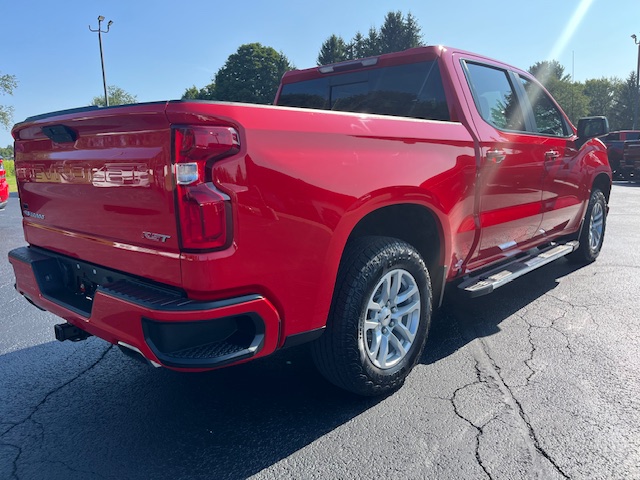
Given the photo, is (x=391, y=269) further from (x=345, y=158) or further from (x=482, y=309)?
(x=482, y=309)

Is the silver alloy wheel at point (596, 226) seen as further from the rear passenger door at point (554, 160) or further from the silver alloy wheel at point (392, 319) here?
the silver alloy wheel at point (392, 319)

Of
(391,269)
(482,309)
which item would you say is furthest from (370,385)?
(482,309)

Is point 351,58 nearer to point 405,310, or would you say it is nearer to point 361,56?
point 361,56

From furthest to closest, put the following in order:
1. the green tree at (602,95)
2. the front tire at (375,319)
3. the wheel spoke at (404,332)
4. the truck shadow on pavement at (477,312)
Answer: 1. the green tree at (602,95)
2. the truck shadow on pavement at (477,312)
3. the wheel spoke at (404,332)
4. the front tire at (375,319)

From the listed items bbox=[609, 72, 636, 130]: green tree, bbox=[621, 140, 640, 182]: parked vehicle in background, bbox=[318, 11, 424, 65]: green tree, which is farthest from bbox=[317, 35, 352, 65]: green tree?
bbox=[621, 140, 640, 182]: parked vehicle in background

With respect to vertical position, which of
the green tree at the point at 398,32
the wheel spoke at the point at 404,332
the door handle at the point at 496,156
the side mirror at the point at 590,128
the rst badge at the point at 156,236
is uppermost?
the green tree at the point at 398,32

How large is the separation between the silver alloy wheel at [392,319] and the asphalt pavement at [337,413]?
0.80 feet

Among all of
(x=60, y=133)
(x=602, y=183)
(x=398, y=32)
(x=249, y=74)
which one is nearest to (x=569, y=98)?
(x=398, y=32)

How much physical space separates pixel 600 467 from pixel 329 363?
1.29m

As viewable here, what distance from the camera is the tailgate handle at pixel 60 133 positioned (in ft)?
7.70

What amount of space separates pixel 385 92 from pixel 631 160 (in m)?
17.2

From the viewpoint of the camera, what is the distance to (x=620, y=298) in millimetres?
4410

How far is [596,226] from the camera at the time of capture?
227 inches

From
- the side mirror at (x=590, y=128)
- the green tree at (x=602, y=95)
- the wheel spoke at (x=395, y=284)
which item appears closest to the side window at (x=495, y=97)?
the side mirror at (x=590, y=128)
